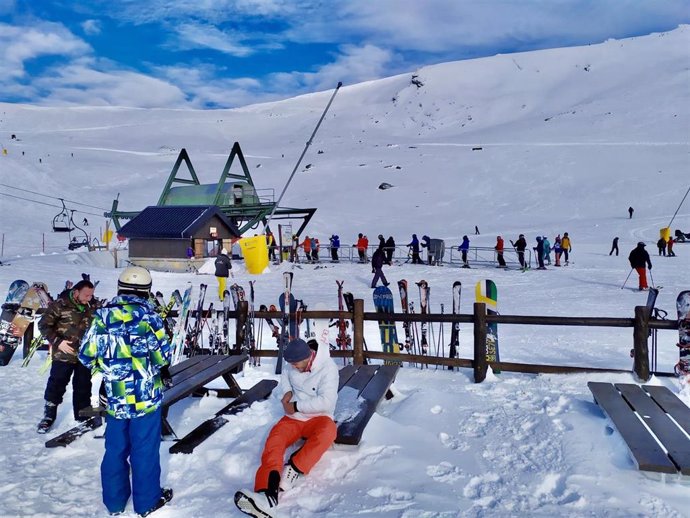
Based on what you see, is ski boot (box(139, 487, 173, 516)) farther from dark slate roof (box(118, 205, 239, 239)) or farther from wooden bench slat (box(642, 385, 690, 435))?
dark slate roof (box(118, 205, 239, 239))

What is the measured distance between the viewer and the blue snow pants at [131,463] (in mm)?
3842

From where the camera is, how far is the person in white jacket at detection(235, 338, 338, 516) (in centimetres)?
404

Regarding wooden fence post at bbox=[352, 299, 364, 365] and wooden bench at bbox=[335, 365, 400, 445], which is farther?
wooden fence post at bbox=[352, 299, 364, 365]

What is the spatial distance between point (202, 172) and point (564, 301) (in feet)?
196

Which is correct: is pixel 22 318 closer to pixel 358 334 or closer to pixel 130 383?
pixel 358 334

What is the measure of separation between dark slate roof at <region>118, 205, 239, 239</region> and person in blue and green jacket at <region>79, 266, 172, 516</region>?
74.0ft

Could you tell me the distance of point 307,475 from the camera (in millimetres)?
4297

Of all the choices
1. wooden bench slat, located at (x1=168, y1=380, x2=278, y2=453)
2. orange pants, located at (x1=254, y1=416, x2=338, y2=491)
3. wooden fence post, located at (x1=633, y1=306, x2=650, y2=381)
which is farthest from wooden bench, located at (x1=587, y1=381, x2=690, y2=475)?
wooden bench slat, located at (x1=168, y1=380, x2=278, y2=453)

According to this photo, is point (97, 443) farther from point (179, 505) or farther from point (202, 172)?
point (202, 172)

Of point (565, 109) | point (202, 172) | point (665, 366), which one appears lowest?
point (665, 366)

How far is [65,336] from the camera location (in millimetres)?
5707

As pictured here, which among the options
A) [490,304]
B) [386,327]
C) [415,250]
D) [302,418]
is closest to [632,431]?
[302,418]

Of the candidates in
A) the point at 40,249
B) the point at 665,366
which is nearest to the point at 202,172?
the point at 40,249

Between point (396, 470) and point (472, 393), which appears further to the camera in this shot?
point (472, 393)
